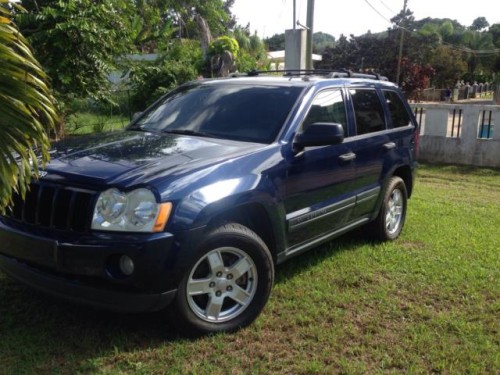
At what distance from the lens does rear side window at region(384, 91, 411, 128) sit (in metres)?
5.68

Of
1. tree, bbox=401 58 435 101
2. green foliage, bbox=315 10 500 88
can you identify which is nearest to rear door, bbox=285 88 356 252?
tree, bbox=401 58 435 101

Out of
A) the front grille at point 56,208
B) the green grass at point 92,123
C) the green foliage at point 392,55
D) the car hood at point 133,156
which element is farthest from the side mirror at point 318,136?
the green foliage at point 392,55

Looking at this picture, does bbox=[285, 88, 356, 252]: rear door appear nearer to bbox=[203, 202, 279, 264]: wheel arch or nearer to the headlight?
bbox=[203, 202, 279, 264]: wheel arch

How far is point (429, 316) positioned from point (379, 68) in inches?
1197

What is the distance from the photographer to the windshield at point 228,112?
4211mm

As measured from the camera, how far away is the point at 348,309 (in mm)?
3971

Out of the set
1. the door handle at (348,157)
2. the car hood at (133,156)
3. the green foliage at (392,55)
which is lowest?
the door handle at (348,157)

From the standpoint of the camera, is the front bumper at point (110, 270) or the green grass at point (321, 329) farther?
the green grass at point (321, 329)

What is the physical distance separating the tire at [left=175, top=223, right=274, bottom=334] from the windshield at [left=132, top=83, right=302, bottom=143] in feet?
3.00

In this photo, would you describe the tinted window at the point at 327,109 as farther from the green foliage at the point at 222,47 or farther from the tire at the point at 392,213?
the green foliage at the point at 222,47

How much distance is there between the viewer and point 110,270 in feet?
10.2

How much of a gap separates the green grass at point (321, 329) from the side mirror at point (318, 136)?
3.86 ft

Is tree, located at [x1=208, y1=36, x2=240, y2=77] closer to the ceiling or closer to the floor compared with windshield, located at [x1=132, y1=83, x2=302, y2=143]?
closer to the ceiling

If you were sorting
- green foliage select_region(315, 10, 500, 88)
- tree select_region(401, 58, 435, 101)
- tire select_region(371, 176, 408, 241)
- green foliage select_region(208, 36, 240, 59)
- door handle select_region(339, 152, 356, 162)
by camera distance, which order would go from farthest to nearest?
green foliage select_region(315, 10, 500, 88) → tree select_region(401, 58, 435, 101) → green foliage select_region(208, 36, 240, 59) → tire select_region(371, 176, 408, 241) → door handle select_region(339, 152, 356, 162)
